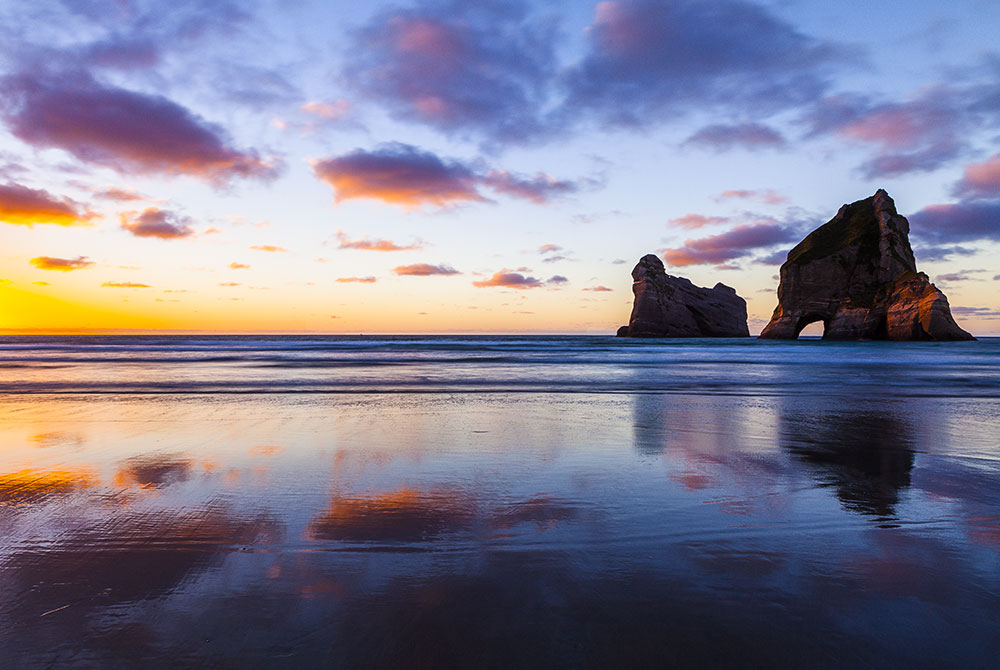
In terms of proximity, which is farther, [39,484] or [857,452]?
[857,452]

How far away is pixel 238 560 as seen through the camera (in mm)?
2902

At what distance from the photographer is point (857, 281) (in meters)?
72.6

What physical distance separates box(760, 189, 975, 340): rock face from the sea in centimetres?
7422

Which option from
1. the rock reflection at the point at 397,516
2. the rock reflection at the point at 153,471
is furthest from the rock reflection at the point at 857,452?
the rock reflection at the point at 153,471

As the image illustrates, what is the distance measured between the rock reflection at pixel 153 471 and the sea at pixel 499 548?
0.04 meters

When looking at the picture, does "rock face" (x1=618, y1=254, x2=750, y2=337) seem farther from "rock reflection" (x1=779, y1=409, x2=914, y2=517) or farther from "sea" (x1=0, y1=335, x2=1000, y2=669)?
"sea" (x1=0, y1=335, x2=1000, y2=669)

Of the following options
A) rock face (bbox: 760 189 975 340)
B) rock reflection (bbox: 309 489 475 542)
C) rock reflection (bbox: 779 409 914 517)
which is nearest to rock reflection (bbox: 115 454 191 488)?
rock reflection (bbox: 309 489 475 542)

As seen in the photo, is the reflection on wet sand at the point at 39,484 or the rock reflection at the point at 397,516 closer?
the rock reflection at the point at 397,516

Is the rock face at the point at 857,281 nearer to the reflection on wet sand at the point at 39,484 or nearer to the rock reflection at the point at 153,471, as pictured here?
the rock reflection at the point at 153,471

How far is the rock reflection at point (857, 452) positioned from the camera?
4254 mm

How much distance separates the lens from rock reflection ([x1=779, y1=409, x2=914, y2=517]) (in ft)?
14.0

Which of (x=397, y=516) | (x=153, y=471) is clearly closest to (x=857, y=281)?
(x=397, y=516)

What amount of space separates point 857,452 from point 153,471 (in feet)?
25.0

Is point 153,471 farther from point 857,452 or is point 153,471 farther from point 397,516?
point 857,452
